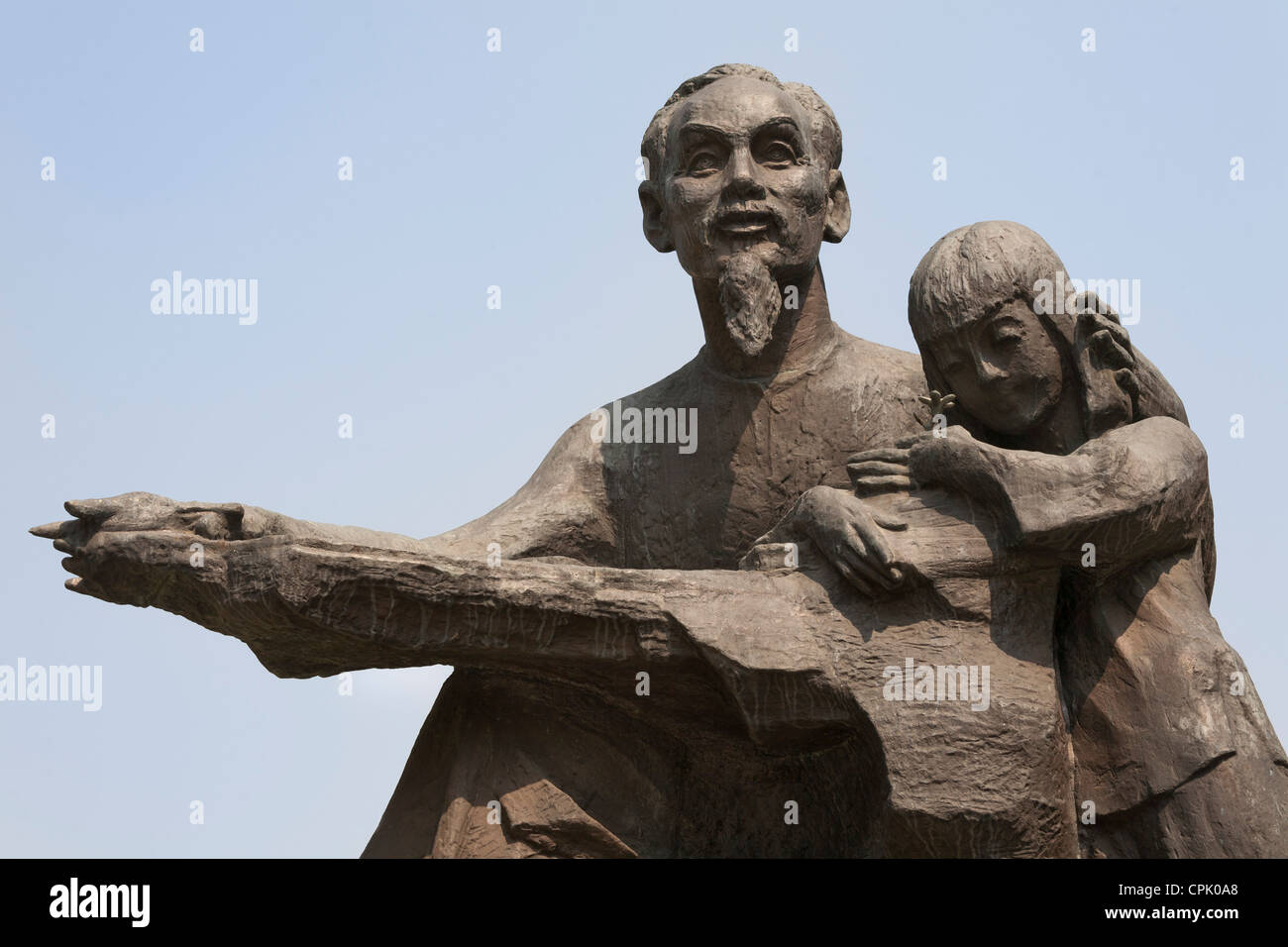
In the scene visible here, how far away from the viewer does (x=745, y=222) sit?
7.63 meters

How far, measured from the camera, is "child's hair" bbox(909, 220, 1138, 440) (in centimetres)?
720

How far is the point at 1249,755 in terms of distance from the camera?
6980 mm

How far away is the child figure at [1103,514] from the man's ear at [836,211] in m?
0.79

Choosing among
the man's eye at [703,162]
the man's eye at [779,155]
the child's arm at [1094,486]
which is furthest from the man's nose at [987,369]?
the man's eye at [703,162]

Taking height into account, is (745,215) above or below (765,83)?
below

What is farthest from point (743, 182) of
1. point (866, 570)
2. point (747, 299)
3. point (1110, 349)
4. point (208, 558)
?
point (208, 558)

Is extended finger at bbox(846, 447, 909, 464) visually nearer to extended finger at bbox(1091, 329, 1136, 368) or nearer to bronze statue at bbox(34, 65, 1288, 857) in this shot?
bronze statue at bbox(34, 65, 1288, 857)

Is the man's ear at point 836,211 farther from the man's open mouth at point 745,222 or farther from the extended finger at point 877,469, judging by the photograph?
the extended finger at point 877,469

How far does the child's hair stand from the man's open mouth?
59 centimetres

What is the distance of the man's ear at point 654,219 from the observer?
26.3 ft

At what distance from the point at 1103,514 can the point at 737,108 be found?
72.8 inches

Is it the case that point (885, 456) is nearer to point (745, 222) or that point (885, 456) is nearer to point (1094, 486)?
point (1094, 486)
